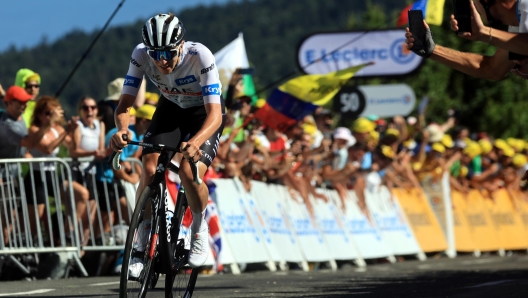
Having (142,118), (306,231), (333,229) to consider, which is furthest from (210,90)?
(333,229)

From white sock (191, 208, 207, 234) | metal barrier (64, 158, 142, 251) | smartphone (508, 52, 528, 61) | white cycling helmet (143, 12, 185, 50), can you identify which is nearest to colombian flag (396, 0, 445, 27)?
metal barrier (64, 158, 142, 251)

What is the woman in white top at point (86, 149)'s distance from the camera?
1301 cm

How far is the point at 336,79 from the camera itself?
17219 mm

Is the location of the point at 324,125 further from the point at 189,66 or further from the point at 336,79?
the point at 189,66

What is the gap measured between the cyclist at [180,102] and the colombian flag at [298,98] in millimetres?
7738

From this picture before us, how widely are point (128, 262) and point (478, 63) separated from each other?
2967mm

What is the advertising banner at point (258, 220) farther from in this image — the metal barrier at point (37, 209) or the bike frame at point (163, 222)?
the bike frame at point (163, 222)

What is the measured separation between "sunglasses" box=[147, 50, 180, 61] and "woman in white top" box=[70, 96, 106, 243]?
16.9 ft

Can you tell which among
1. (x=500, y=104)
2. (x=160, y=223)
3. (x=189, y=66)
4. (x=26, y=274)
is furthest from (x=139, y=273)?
(x=500, y=104)

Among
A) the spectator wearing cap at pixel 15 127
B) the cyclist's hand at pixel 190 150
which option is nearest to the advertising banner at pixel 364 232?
the spectator wearing cap at pixel 15 127

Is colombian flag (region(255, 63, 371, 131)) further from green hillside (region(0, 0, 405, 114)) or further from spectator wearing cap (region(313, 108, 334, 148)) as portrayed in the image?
green hillside (region(0, 0, 405, 114))

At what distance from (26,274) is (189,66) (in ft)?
16.6

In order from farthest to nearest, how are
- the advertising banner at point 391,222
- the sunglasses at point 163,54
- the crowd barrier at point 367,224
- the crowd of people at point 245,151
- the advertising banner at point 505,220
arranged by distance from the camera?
the advertising banner at point 505,220, the advertising banner at point 391,222, the crowd barrier at point 367,224, the crowd of people at point 245,151, the sunglasses at point 163,54

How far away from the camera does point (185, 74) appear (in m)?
8.41
